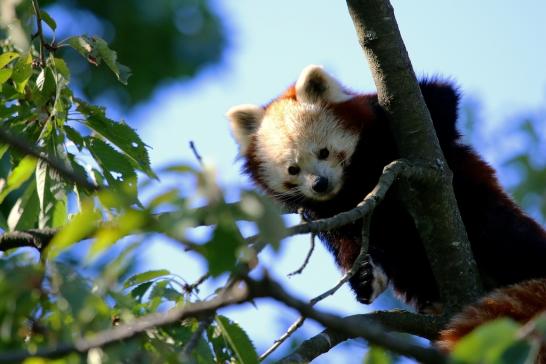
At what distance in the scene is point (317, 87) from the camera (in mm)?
5992

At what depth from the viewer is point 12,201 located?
5.52 meters

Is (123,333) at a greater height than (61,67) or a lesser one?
lesser

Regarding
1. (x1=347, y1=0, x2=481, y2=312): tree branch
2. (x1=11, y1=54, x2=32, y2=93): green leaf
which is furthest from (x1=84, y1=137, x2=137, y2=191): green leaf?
(x1=347, y1=0, x2=481, y2=312): tree branch

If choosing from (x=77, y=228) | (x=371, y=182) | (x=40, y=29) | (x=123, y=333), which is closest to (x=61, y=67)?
(x=40, y=29)

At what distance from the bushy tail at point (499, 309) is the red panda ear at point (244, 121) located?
2593mm

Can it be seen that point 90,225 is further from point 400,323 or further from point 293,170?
point 293,170

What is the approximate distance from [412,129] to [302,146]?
1351 mm

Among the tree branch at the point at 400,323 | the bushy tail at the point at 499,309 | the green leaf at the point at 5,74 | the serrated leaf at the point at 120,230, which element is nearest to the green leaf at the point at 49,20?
the green leaf at the point at 5,74

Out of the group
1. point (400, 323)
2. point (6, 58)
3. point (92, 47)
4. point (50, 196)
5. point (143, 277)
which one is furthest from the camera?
point (400, 323)

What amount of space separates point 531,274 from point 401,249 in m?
0.88

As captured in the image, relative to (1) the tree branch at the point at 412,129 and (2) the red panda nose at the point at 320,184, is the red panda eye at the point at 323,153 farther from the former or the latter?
(1) the tree branch at the point at 412,129

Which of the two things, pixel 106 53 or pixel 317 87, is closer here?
pixel 106 53

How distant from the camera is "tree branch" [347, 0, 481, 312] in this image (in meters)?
4.38

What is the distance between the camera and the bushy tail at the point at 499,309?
3.83 metres
